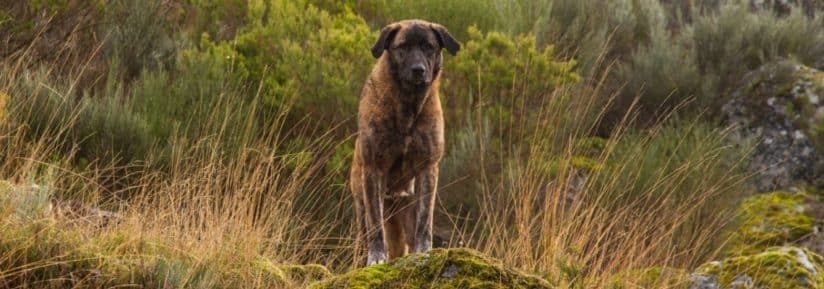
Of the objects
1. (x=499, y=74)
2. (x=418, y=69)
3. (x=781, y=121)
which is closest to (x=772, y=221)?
(x=781, y=121)

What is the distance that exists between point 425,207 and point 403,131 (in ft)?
1.43

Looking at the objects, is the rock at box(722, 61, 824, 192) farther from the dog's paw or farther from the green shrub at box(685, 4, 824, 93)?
the dog's paw

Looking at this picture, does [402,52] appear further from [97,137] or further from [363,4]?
[363,4]

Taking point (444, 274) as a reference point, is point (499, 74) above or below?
below

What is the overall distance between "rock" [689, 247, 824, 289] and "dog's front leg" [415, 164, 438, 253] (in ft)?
4.74

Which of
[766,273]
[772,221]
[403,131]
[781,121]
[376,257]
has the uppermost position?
[403,131]

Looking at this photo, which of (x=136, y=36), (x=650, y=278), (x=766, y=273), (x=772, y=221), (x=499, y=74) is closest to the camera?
(x=766, y=273)

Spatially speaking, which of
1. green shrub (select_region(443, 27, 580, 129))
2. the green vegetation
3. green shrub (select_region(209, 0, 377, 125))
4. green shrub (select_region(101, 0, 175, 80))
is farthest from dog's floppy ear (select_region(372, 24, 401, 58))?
green shrub (select_region(101, 0, 175, 80))

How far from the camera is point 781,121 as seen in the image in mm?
11000

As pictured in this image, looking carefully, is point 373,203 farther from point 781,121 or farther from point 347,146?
point 781,121

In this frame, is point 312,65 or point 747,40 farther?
point 747,40

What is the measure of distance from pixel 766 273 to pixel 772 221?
3847 mm

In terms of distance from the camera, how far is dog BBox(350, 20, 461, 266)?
6.54 m

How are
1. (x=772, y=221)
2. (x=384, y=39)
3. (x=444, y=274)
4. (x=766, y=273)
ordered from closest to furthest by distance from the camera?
(x=444, y=274) → (x=766, y=273) → (x=384, y=39) → (x=772, y=221)
